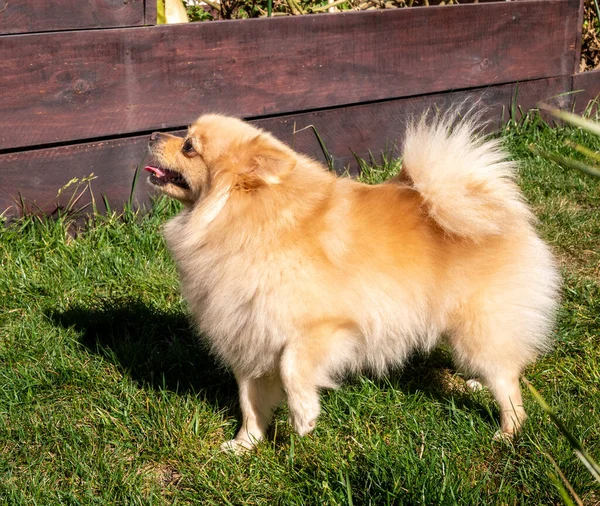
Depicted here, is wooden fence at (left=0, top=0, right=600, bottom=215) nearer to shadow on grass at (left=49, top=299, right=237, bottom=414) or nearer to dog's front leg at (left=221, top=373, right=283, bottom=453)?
shadow on grass at (left=49, top=299, right=237, bottom=414)

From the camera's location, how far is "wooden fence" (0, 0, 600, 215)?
3838mm

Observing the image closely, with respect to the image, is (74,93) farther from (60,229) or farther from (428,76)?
(428,76)

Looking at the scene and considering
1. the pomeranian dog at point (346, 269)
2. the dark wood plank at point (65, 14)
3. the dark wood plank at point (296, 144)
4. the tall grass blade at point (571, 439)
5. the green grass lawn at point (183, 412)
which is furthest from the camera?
the dark wood plank at point (296, 144)

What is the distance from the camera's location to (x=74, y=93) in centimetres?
390

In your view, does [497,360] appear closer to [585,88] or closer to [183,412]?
[183,412]

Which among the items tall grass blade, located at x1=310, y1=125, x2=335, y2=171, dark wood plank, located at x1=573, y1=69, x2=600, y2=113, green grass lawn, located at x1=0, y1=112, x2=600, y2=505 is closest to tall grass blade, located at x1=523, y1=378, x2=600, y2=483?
green grass lawn, located at x1=0, y1=112, x2=600, y2=505

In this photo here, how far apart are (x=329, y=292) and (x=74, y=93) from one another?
2.07 meters

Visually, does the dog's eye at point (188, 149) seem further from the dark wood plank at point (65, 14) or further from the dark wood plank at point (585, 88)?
the dark wood plank at point (585, 88)

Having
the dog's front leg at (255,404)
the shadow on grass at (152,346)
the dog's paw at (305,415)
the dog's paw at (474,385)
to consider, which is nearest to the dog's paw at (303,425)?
the dog's paw at (305,415)

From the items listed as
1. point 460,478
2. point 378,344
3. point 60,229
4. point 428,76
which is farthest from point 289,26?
point 460,478

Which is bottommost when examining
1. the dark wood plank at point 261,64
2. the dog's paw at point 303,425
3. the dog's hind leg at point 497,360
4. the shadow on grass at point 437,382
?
the shadow on grass at point 437,382

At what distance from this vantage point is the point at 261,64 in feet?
14.3

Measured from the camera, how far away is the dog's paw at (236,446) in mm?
2705

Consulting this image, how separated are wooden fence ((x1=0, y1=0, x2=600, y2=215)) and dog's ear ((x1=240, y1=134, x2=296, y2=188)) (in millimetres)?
1588
